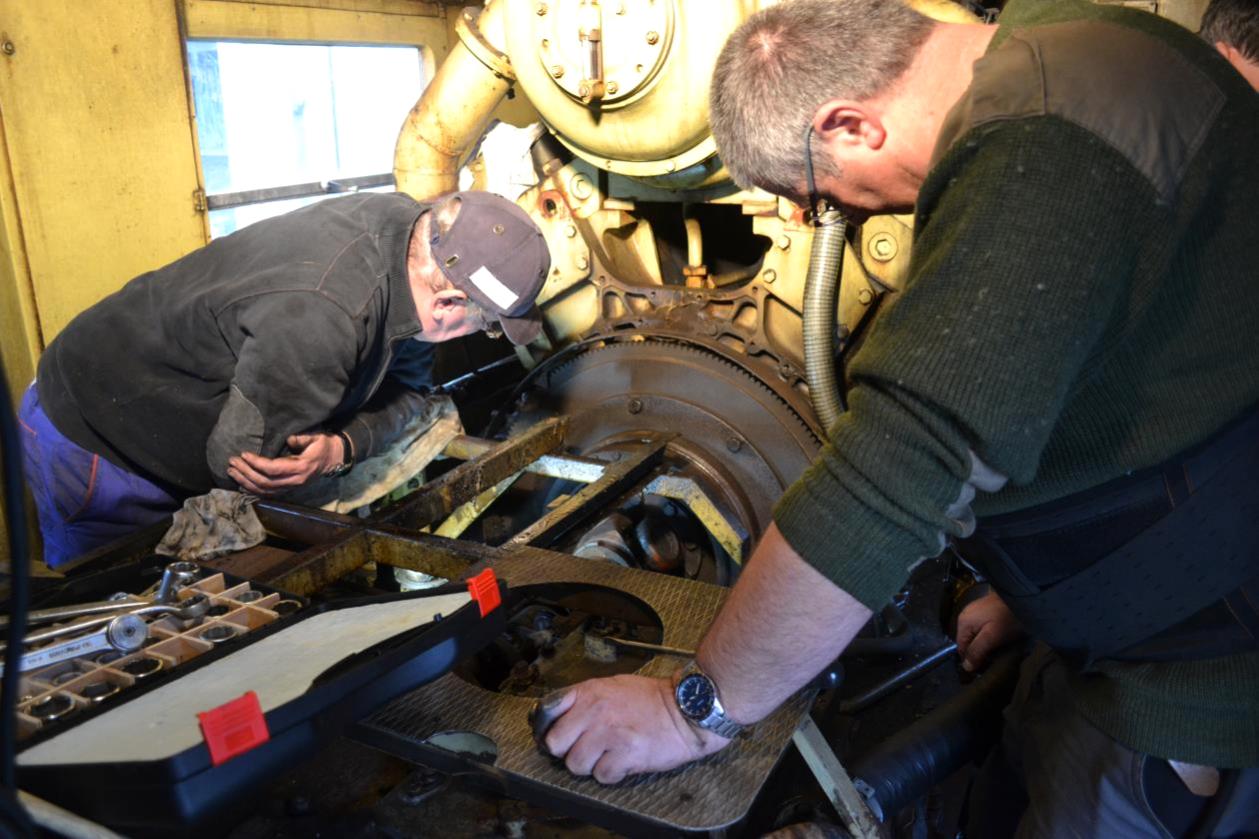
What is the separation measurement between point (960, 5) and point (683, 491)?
4.38 feet

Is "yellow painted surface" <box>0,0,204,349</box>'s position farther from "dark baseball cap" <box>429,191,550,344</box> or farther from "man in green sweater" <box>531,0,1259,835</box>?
"man in green sweater" <box>531,0,1259,835</box>

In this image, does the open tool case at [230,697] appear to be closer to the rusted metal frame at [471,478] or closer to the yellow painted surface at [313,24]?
the rusted metal frame at [471,478]

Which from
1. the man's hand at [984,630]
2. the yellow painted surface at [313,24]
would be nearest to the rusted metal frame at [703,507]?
the man's hand at [984,630]

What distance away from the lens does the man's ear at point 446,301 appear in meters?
2.32

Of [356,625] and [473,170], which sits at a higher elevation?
[473,170]

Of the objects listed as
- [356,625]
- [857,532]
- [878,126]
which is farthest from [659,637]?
[878,126]

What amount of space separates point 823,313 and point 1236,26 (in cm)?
101

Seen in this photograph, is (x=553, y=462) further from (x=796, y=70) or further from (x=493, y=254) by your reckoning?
(x=796, y=70)

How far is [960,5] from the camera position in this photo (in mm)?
2297

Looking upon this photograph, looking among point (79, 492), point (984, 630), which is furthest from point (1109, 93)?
point (79, 492)

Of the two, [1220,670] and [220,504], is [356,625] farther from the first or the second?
[1220,670]

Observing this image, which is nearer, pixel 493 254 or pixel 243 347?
pixel 243 347

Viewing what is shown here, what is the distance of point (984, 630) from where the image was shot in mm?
1882

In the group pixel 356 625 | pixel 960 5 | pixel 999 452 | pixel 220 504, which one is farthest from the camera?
pixel 960 5
